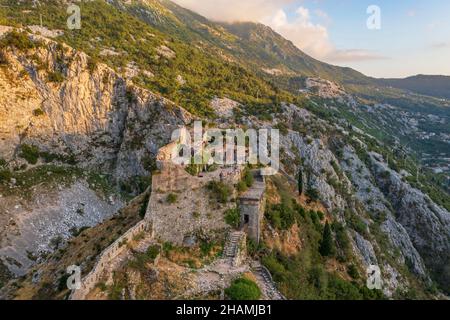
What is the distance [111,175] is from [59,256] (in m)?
30.9

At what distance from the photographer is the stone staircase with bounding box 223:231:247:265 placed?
26.2 m

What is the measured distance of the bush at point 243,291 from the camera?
23059mm

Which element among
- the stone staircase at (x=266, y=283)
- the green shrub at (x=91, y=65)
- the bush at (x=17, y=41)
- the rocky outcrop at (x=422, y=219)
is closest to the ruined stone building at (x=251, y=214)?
the stone staircase at (x=266, y=283)

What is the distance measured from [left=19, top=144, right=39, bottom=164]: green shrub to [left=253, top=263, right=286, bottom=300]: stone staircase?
41.9 m

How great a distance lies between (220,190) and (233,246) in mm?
4140

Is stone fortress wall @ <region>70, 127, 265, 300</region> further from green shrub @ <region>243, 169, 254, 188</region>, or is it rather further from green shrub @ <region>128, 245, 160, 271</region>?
green shrub @ <region>243, 169, 254, 188</region>

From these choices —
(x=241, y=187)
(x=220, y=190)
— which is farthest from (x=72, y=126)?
(x=220, y=190)

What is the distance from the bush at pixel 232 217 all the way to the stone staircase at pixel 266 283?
123 inches

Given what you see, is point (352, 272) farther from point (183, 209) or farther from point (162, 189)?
point (162, 189)

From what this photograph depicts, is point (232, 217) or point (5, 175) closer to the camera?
point (232, 217)

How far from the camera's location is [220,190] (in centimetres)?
2895

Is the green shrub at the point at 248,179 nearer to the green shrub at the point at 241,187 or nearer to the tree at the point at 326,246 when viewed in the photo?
the green shrub at the point at 241,187

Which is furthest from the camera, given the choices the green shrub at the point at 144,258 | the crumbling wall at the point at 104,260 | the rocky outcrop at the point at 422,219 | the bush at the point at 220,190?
the rocky outcrop at the point at 422,219

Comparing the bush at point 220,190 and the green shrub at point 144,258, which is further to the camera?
the bush at point 220,190
